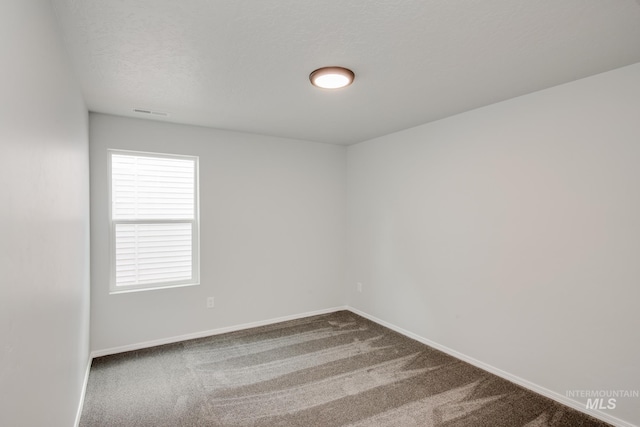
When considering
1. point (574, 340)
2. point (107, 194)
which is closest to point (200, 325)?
point (107, 194)

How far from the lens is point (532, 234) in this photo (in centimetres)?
270

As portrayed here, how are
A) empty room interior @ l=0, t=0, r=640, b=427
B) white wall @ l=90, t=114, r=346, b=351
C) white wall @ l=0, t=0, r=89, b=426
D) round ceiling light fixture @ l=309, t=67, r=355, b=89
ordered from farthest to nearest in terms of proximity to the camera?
white wall @ l=90, t=114, r=346, b=351 → round ceiling light fixture @ l=309, t=67, r=355, b=89 → empty room interior @ l=0, t=0, r=640, b=427 → white wall @ l=0, t=0, r=89, b=426

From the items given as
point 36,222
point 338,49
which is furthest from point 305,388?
point 338,49

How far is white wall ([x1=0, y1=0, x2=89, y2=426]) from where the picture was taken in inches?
37.9

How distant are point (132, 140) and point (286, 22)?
8.25 feet

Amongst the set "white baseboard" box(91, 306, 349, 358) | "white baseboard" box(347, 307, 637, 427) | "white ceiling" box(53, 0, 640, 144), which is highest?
"white ceiling" box(53, 0, 640, 144)

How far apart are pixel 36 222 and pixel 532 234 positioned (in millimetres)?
3235

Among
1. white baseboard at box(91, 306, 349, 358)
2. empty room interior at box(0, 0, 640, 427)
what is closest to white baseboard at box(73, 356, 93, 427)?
empty room interior at box(0, 0, 640, 427)

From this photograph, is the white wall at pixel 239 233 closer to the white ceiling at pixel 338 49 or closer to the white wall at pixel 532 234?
the white ceiling at pixel 338 49

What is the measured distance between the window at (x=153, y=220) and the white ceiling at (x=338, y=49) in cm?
73

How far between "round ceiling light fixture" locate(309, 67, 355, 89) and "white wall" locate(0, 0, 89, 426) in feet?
4.81

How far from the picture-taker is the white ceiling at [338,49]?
5.27ft

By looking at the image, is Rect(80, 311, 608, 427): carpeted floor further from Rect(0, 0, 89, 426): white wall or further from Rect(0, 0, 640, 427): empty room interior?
Rect(0, 0, 89, 426): white wall

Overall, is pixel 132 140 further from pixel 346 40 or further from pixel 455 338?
pixel 455 338
